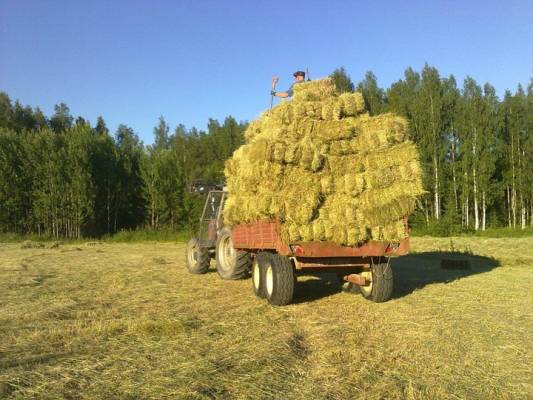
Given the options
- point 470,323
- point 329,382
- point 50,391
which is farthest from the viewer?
point 470,323

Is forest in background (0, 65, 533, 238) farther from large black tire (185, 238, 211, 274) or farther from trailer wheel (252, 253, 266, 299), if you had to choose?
trailer wheel (252, 253, 266, 299)

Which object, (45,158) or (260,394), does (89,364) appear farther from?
(45,158)

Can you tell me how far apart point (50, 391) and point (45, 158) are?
3184 cm

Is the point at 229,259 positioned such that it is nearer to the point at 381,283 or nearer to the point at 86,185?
the point at 381,283

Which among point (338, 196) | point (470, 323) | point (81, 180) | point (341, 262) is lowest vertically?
point (470, 323)

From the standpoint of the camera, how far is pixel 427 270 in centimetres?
1373

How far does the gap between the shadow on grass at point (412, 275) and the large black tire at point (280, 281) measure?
0.63m

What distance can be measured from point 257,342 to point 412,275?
797cm

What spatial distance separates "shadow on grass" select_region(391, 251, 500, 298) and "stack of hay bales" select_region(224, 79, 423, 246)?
7.06 ft

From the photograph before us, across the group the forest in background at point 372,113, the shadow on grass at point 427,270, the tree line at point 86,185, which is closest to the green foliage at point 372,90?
the forest in background at point 372,113

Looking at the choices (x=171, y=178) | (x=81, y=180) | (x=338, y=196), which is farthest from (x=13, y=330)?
(x=171, y=178)

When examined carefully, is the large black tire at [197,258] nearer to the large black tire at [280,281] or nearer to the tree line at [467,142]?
the large black tire at [280,281]

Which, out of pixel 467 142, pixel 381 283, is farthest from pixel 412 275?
pixel 467 142

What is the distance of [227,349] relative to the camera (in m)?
5.20
